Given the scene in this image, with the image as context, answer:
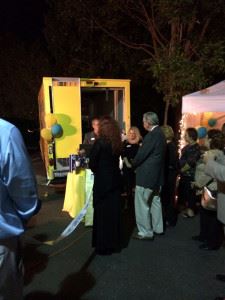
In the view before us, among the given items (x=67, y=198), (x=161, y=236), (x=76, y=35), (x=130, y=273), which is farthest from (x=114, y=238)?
(x=76, y=35)

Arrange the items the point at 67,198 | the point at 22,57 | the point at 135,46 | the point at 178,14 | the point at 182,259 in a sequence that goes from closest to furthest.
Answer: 1. the point at 182,259
2. the point at 67,198
3. the point at 178,14
4. the point at 135,46
5. the point at 22,57

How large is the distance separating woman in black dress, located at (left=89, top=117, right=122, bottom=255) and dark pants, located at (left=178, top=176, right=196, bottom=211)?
210 cm

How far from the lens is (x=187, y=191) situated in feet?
22.9

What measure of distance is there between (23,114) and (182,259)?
19731 mm

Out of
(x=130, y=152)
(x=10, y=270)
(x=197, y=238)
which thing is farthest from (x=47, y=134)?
(x=10, y=270)

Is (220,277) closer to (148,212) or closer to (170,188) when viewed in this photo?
(148,212)

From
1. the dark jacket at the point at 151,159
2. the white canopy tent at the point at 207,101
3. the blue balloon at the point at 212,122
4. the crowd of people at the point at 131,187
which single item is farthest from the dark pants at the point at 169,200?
the blue balloon at the point at 212,122

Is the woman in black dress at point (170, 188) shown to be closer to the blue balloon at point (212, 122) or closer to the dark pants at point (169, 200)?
the dark pants at point (169, 200)

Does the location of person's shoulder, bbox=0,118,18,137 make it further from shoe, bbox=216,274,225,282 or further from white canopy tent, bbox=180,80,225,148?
white canopy tent, bbox=180,80,225,148

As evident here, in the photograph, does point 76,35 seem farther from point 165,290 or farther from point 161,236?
point 165,290

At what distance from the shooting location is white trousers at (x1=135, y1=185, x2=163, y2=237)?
18.4 ft

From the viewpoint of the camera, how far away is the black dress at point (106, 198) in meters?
4.99

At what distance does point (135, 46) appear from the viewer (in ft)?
45.6

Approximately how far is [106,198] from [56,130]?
339 cm
